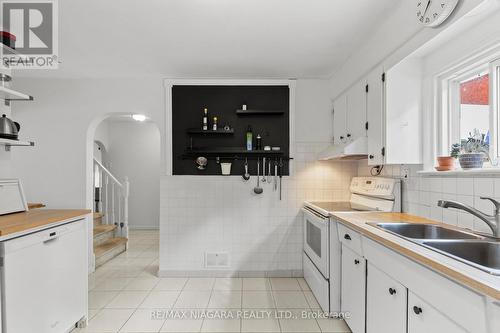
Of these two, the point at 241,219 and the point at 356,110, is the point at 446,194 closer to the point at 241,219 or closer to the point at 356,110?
the point at 356,110

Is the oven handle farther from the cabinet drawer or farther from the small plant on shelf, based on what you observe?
the small plant on shelf

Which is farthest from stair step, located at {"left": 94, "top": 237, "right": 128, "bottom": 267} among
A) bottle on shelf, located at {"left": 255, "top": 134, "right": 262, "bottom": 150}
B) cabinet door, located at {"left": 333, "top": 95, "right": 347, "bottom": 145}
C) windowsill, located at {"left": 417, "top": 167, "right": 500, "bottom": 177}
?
windowsill, located at {"left": 417, "top": 167, "right": 500, "bottom": 177}

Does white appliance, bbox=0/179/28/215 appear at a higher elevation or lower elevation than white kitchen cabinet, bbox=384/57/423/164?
lower

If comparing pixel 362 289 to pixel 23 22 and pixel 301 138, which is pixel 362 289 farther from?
pixel 23 22

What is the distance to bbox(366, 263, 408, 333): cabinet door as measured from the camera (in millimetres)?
1472

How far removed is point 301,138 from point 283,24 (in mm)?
1585

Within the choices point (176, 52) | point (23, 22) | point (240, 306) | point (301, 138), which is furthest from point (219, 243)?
point (23, 22)

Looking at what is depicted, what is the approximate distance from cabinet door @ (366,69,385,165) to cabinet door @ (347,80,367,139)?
0.11 m

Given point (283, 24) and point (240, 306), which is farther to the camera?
point (240, 306)

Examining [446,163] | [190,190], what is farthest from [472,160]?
[190,190]

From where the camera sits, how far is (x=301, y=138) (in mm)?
3615

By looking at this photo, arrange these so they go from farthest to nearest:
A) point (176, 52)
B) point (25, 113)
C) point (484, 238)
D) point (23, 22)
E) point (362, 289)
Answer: point (25, 113) < point (176, 52) < point (23, 22) < point (362, 289) < point (484, 238)

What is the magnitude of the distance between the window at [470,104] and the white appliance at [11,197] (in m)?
3.23

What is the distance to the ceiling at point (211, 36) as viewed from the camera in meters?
2.06
